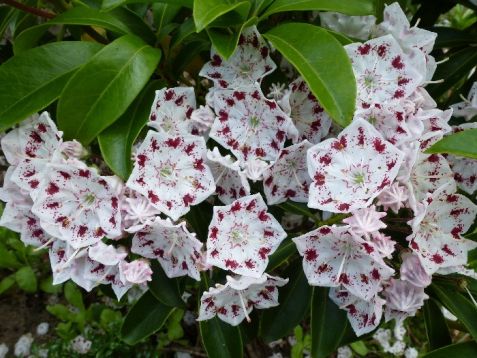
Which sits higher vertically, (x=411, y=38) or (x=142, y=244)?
(x=411, y=38)

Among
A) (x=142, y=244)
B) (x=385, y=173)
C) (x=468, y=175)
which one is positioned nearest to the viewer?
(x=385, y=173)

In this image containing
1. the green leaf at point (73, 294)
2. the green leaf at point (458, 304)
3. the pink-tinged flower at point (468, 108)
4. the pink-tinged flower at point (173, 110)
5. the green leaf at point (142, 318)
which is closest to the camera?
the pink-tinged flower at point (173, 110)

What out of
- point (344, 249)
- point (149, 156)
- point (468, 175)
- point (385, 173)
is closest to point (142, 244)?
point (149, 156)

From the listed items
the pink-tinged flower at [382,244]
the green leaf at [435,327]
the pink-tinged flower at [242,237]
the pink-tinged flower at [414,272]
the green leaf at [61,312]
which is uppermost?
the pink-tinged flower at [382,244]

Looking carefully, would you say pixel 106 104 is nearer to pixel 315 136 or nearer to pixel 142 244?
pixel 142 244

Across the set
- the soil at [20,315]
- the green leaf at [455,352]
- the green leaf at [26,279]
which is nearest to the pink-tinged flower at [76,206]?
the green leaf at [455,352]

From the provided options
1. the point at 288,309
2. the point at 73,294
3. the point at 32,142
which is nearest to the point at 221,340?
the point at 288,309

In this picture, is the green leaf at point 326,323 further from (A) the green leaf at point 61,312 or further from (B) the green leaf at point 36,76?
(A) the green leaf at point 61,312

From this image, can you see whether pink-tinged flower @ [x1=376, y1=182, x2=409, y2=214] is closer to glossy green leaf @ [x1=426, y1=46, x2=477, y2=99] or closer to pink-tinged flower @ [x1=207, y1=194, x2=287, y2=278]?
pink-tinged flower @ [x1=207, y1=194, x2=287, y2=278]
